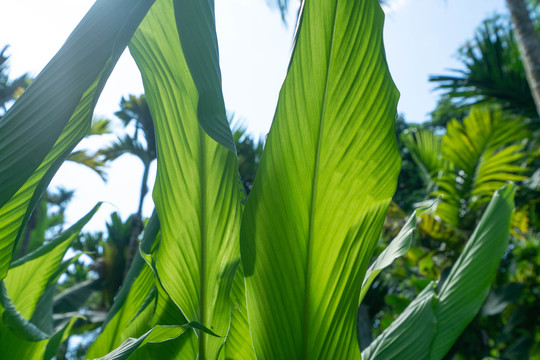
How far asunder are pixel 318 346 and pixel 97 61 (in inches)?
17.2

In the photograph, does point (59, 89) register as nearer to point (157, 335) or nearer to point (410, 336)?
point (157, 335)

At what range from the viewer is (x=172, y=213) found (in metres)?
0.59

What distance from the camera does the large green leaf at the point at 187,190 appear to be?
0.53 metres

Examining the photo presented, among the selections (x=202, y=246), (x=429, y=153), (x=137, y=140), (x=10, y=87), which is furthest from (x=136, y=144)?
(x=202, y=246)

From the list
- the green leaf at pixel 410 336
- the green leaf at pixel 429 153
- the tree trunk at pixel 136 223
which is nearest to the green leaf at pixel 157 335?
the green leaf at pixel 410 336

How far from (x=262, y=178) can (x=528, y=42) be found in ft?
12.9

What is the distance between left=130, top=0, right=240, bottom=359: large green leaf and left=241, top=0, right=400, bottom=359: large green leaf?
0.09m

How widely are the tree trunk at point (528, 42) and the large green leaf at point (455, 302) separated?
319cm

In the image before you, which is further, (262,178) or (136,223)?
(136,223)

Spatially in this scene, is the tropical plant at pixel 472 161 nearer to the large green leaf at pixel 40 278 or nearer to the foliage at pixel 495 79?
the foliage at pixel 495 79

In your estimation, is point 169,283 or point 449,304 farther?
point 449,304

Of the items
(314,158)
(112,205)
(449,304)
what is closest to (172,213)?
(314,158)

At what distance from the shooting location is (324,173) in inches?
19.7

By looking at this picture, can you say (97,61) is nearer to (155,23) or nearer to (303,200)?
(155,23)
